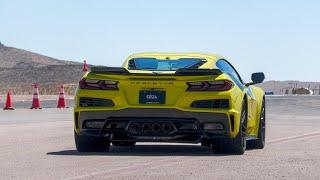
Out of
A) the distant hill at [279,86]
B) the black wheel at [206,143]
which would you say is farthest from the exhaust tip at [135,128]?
the distant hill at [279,86]

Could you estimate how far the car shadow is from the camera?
12.3 metres

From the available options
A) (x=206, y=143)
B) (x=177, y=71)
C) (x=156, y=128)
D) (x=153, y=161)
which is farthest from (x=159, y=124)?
(x=206, y=143)

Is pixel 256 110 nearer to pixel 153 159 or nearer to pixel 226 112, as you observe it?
pixel 226 112

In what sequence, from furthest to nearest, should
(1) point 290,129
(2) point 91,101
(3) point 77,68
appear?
(3) point 77,68 < (1) point 290,129 < (2) point 91,101

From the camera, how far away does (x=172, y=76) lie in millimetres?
12047

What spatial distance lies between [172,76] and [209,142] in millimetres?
1283

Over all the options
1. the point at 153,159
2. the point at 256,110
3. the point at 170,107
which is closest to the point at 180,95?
the point at 170,107

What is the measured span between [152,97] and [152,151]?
107 centimetres

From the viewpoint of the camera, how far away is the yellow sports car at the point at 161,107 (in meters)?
11.9

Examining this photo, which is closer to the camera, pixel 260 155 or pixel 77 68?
pixel 260 155

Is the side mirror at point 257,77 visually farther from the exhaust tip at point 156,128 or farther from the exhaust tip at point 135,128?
the exhaust tip at point 135,128

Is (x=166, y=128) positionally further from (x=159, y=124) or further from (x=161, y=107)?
(x=161, y=107)

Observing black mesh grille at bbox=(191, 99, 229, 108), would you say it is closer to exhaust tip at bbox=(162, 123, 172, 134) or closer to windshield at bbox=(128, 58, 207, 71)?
exhaust tip at bbox=(162, 123, 172, 134)

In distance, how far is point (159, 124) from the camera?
12047 mm
